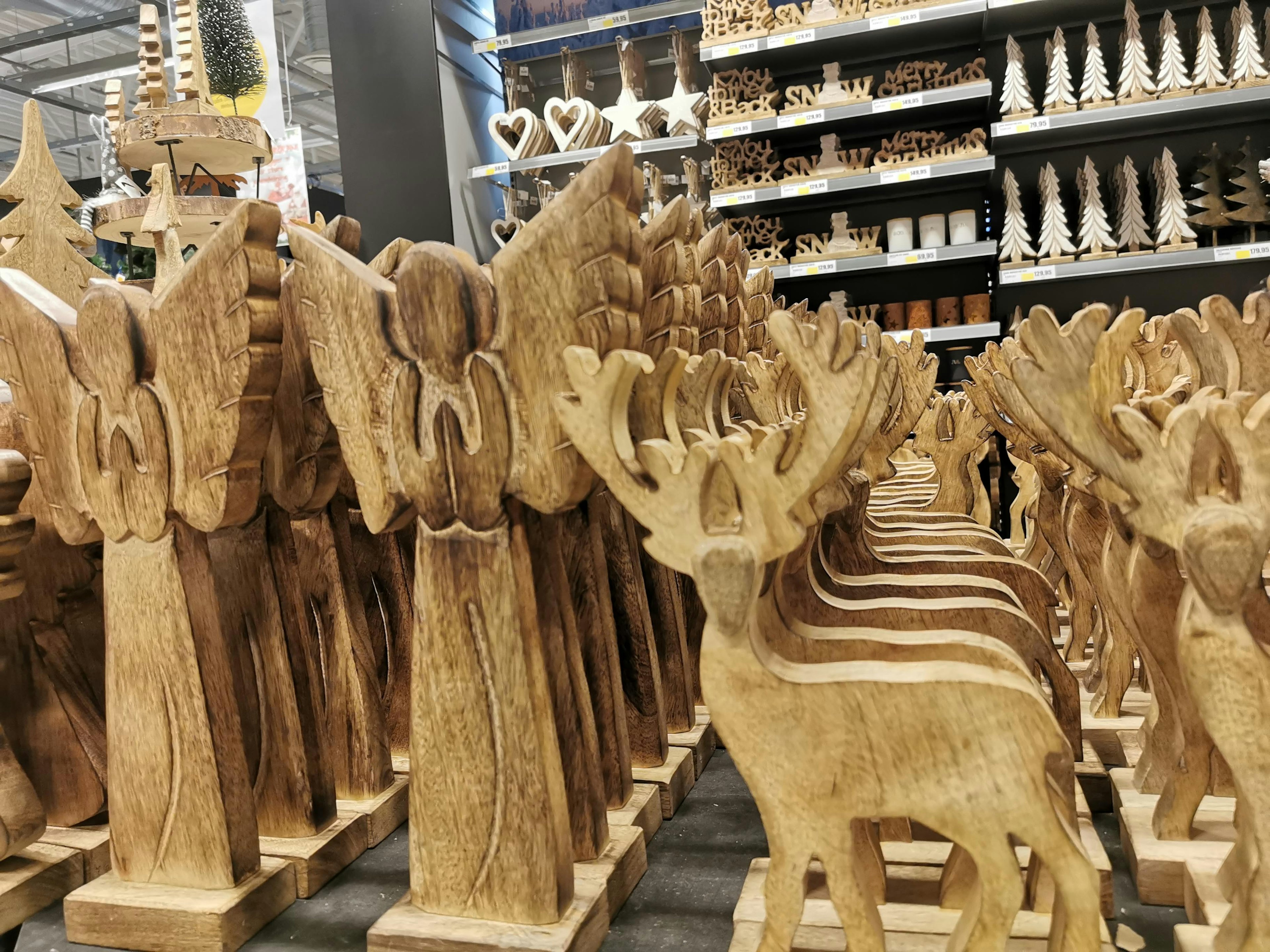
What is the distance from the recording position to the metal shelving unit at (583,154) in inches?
149

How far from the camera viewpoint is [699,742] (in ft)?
3.56

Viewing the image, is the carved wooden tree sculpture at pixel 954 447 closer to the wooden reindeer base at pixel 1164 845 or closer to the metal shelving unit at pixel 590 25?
the wooden reindeer base at pixel 1164 845

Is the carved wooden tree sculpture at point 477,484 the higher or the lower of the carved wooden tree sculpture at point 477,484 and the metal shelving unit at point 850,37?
the lower

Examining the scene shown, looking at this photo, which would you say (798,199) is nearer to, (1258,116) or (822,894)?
(1258,116)

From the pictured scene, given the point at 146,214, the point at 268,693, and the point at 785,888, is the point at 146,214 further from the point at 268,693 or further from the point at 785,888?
the point at 785,888

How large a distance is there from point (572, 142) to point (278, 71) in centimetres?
114

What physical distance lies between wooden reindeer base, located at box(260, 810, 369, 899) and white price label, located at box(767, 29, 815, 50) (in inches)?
128

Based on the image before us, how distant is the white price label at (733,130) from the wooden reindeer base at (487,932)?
325 centimetres

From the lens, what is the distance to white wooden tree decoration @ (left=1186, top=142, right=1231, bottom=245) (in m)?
3.35

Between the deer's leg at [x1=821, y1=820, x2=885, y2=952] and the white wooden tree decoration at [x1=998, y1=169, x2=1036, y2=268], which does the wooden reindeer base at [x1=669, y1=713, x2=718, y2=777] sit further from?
the white wooden tree decoration at [x1=998, y1=169, x2=1036, y2=268]

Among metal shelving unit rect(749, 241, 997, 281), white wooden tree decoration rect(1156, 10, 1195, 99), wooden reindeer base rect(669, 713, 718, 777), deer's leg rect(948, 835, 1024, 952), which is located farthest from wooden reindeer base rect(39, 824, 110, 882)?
white wooden tree decoration rect(1156, 10, 1195, 99)

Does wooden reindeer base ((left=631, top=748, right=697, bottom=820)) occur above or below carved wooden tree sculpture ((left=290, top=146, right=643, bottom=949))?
below

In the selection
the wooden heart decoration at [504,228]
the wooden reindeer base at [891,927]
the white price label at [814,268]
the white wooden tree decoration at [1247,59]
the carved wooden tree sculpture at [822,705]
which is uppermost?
the white wooden tree decoration at [1247,59]

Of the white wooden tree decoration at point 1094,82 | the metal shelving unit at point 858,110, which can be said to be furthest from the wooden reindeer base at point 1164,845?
the white wooden tree decoration at point 1094,82
